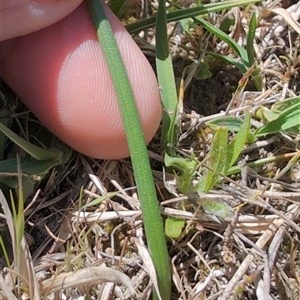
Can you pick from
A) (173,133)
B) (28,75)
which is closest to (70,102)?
(28,75)

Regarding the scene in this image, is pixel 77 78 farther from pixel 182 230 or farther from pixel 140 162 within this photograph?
pixel 182 230

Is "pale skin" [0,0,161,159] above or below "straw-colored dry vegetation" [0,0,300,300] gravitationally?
above

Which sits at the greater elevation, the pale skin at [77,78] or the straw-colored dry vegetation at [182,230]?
the pale skin at [77,78]

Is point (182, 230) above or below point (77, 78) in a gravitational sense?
below

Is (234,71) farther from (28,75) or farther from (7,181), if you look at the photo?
(7,181)

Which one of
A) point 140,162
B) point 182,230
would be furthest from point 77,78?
point 182,230
